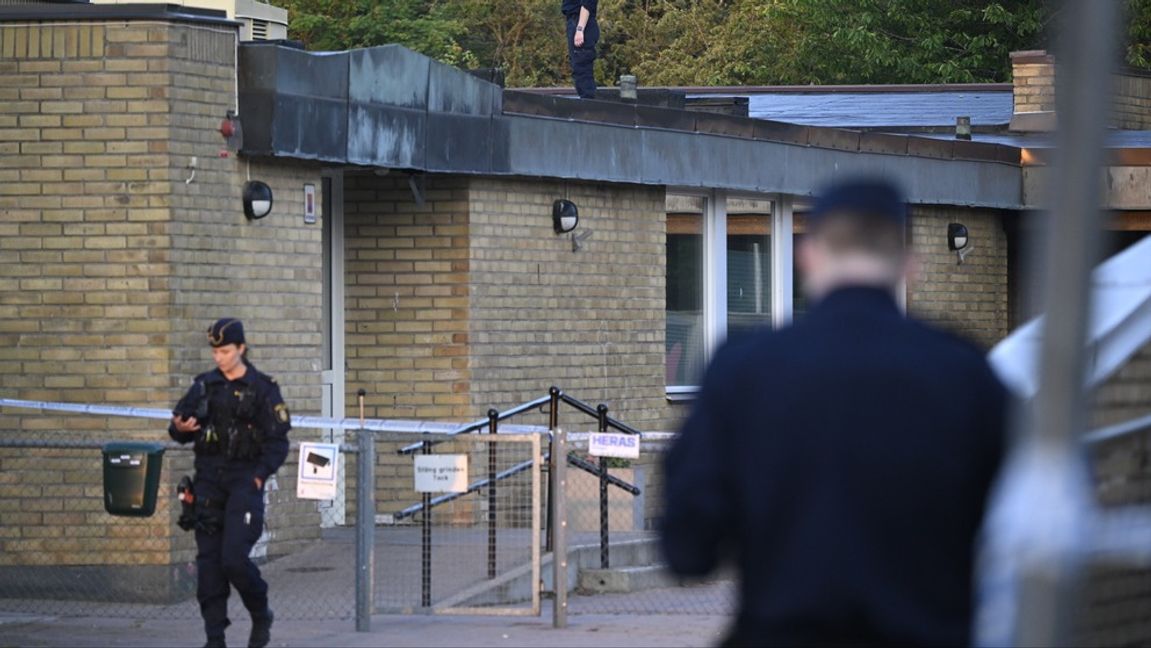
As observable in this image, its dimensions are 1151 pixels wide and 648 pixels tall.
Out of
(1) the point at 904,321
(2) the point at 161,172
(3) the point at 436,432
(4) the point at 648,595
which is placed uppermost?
(2) the point at 161,172

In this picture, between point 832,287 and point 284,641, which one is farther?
point 284,641

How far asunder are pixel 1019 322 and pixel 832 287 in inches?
747

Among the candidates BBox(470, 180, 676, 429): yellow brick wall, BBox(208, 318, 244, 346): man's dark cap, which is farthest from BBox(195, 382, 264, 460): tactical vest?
BBox(470, 180, 676, 429): yellow brick wall

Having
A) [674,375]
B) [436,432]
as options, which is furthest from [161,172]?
[674,375]

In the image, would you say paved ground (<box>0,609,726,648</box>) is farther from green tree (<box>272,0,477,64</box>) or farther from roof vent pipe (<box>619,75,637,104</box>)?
green tree (<box>272,0,477,64</box>)

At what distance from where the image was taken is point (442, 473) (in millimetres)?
10727

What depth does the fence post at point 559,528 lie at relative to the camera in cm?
1078

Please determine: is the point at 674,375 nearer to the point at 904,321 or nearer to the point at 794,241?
the point at 794,241

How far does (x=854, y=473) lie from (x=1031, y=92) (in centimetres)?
2214

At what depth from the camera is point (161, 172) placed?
11.8 m

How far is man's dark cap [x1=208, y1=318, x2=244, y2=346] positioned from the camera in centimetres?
935

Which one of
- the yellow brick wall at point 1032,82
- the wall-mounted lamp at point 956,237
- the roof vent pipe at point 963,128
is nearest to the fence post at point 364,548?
the wall-mounted lamp at point 956,237

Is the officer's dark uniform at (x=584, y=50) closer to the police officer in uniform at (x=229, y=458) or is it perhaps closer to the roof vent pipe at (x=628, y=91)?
the roof vent pipe at (x=628, y=91)

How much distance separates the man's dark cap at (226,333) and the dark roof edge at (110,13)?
3059 mm
